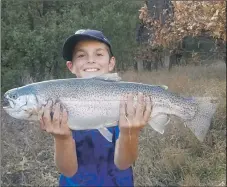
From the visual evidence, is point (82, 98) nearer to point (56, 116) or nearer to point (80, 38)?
point (56, 116)

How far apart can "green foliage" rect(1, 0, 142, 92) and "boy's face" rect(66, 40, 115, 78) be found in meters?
8.09

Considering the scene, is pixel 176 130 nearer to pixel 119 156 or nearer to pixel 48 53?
pixel 119 156

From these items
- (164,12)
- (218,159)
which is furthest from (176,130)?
(164,12)

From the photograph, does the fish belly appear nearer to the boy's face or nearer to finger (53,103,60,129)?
finger (53,103,60,129)

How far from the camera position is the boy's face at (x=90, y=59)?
2.48 m

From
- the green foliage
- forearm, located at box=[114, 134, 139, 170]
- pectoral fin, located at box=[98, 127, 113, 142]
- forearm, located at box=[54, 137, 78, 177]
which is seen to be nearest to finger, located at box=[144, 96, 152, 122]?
forearm, located at box=[114, 134, 139, 170]

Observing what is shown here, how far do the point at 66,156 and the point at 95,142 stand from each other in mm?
196

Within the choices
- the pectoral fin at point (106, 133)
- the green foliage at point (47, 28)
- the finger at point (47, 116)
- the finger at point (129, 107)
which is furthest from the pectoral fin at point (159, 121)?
the green foliage at point (47, 28)

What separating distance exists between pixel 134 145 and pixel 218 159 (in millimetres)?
4172

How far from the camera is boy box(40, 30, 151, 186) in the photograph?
2314mm

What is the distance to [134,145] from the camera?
2379 mm

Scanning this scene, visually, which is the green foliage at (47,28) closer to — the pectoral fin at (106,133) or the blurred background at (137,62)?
the blurred background at (137,62)

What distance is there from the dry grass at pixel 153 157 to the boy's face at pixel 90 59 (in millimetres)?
3325

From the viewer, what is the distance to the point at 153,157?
6.14 m
